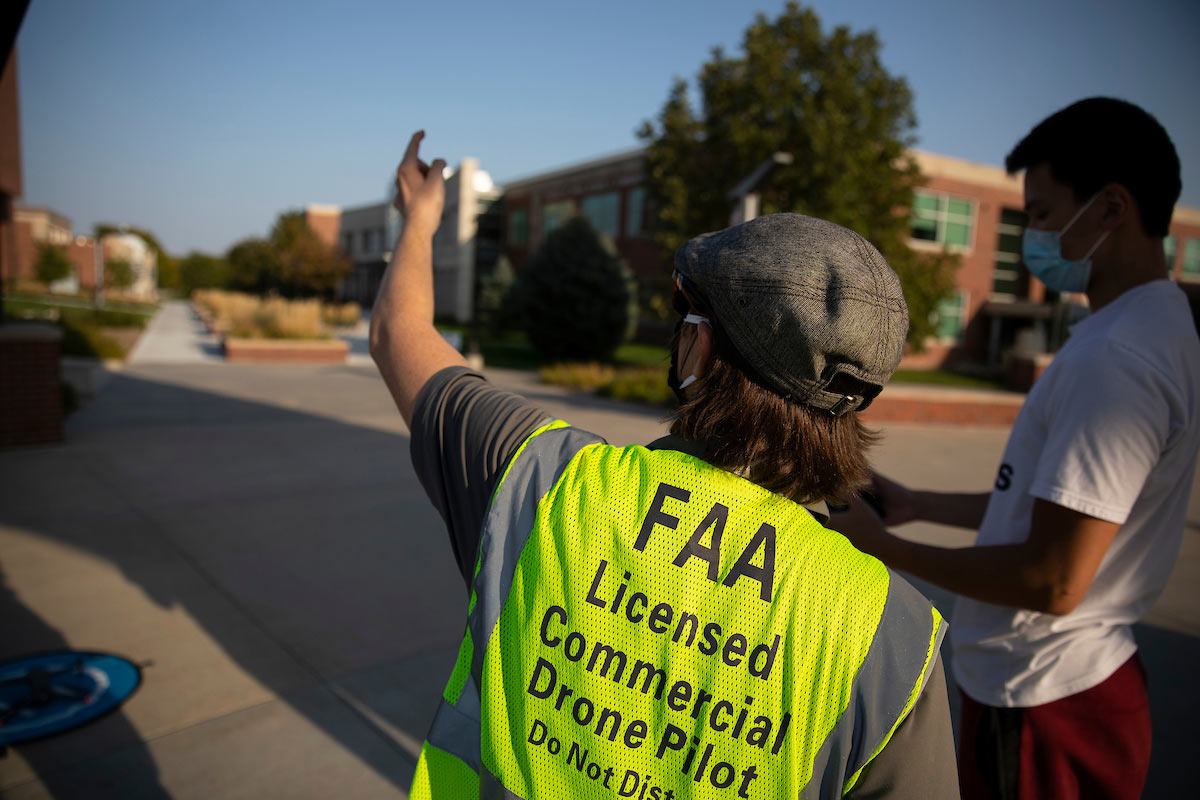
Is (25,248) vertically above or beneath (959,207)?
beneath

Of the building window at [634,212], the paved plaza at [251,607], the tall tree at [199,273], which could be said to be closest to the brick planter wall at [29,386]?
the paved plaza at [251,607]

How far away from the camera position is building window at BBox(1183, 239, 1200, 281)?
35.2m

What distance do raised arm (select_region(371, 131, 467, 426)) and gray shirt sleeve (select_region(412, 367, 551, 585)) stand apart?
0.05m

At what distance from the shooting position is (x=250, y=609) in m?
4.03

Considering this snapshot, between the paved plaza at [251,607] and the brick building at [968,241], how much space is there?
70.1ft

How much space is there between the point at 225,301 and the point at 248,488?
1084 inches

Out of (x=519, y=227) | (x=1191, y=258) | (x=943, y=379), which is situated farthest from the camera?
(x=519, y=227)

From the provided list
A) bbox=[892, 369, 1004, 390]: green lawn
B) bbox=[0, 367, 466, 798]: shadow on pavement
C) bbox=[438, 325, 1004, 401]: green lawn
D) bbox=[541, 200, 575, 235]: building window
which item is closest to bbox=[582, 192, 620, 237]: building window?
bbox=[541, 200, 575, 235]: building window

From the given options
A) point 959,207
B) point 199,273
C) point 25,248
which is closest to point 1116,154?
point 959,207

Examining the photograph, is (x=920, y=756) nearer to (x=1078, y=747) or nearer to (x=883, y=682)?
(x=883, y=682)

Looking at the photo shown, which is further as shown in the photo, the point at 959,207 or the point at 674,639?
the point at 959,207

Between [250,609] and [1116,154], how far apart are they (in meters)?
4.28

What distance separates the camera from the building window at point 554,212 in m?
37.6

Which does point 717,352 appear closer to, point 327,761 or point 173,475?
point 327,761
